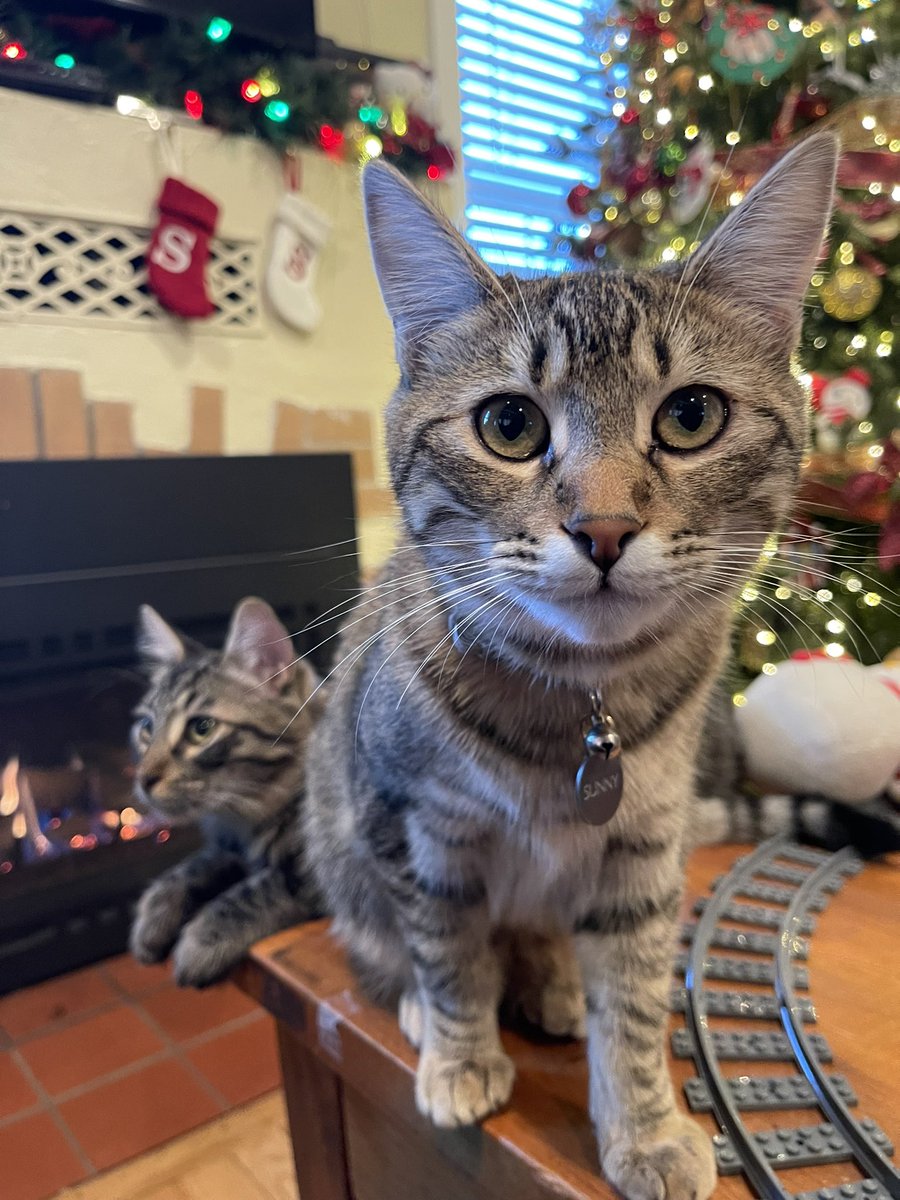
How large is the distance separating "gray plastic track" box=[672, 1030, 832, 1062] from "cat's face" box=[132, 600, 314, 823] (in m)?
0.61

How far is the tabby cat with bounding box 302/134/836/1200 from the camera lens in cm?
54

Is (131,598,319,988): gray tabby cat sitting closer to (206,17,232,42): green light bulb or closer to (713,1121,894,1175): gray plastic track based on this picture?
(713,1121,894,1175): gray plastic track

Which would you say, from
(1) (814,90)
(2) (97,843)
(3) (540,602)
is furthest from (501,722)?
(1) (814,90)

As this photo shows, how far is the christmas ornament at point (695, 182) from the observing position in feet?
5.03

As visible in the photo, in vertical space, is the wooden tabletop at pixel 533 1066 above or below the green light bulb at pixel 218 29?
below

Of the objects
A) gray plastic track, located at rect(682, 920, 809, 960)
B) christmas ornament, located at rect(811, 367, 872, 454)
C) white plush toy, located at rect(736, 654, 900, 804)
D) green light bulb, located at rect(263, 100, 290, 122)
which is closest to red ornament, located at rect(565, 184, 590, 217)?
green light bulb, located at rect(263, 100, 290, 122)

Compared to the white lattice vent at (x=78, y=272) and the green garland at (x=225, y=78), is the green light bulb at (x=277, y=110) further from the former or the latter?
the white lattice vent at (x=78, y=272)

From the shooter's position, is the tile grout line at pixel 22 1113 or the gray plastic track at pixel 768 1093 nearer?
the gray plastic track at pixel 768 1093

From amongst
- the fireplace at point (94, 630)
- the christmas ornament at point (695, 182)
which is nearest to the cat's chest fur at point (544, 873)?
the fireplace at point (94, 630)

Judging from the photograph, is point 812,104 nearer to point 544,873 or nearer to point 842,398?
point 842,398

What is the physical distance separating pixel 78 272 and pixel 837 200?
1354 millimetres

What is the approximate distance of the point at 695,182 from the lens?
1.55 metres

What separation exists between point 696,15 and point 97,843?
2134 mm

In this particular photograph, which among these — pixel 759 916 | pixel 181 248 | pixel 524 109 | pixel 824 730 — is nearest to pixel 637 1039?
pixel 759 916
